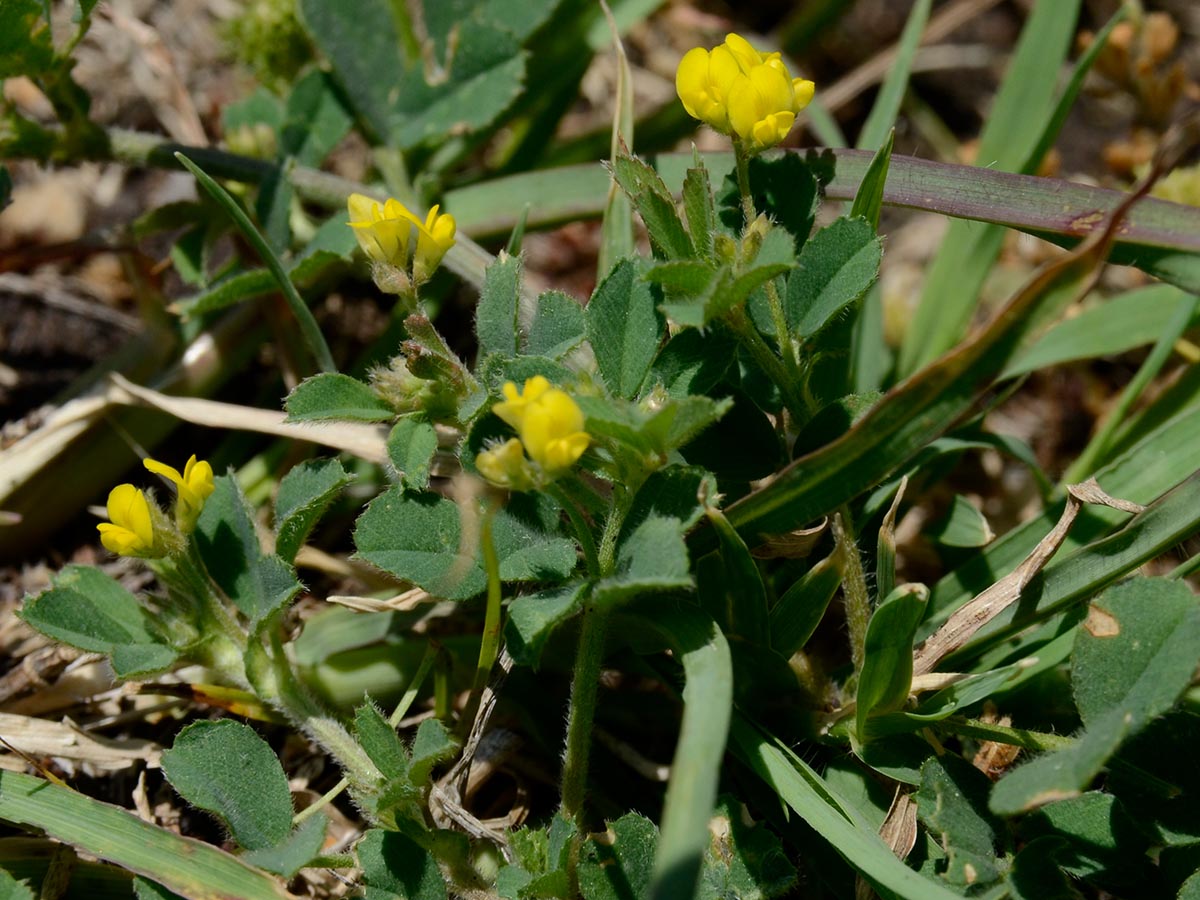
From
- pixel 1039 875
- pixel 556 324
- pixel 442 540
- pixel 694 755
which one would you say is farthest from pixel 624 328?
pixel 1039 875

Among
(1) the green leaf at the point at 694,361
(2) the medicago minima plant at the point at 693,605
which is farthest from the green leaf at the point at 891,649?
(1) the green leaf at the point at 694,361

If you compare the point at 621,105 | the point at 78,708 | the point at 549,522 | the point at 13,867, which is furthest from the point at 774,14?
the point at 13,867

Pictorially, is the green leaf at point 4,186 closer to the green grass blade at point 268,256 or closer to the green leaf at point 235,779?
the green grass blade at point 268,256

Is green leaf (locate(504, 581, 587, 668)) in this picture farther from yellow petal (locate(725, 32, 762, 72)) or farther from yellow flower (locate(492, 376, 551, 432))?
yellow petal (locate(725, 32, 762, 72))

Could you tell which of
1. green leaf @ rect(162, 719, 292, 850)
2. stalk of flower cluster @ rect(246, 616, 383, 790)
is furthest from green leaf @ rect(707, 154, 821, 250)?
green leaf @ rect(162, 719, 292, 850)

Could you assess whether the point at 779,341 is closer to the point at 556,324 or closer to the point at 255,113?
the point at 556,324

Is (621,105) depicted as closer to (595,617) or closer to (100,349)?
(595,617)
